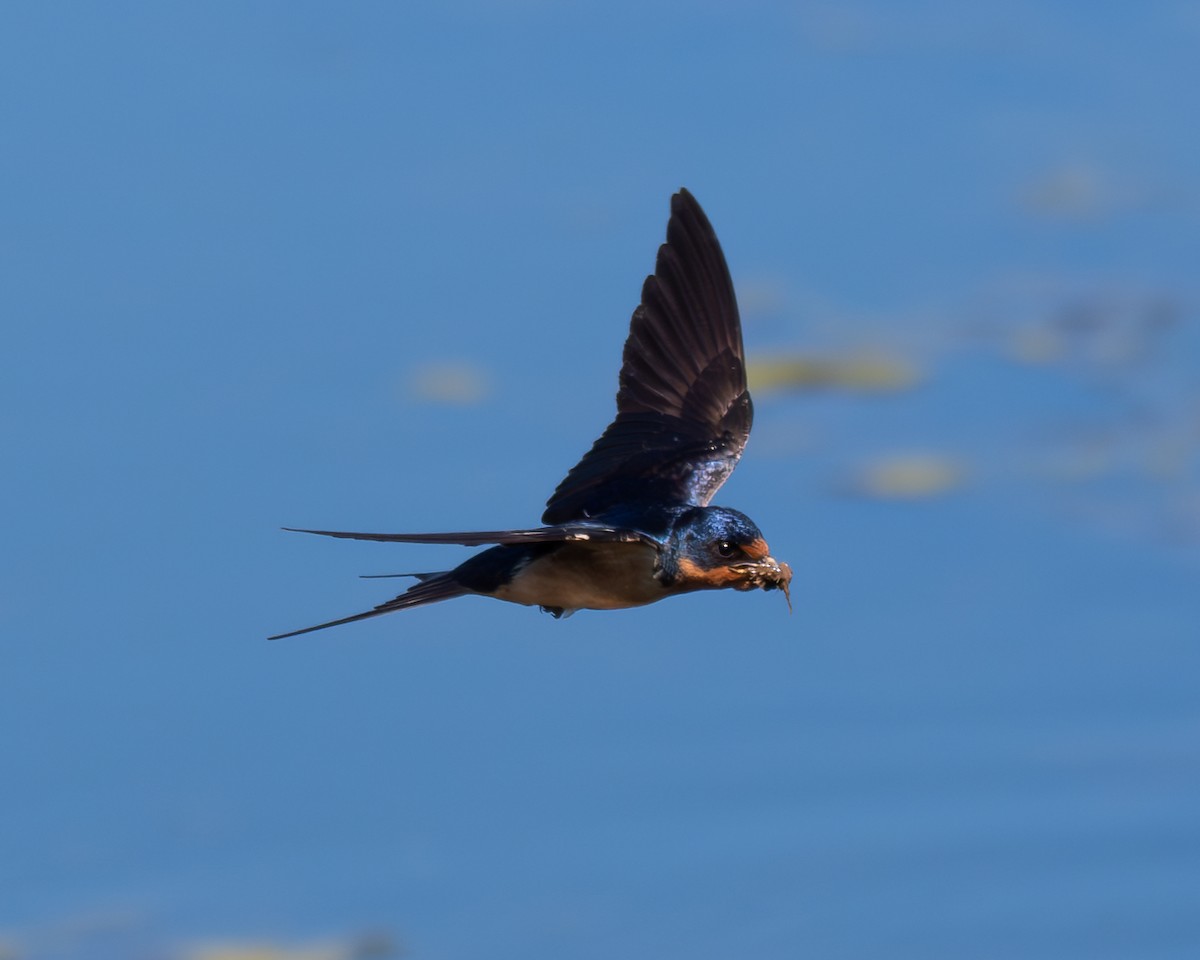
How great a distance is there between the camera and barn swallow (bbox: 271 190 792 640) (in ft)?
11.4

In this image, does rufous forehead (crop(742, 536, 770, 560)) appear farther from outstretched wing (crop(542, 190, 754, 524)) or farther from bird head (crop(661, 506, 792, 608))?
outstretched wing (crop(542, 190, 754, 524))

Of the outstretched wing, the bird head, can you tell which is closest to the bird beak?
the bird head

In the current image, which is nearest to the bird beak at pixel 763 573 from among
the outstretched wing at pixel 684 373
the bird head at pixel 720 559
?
the bird head at pixel 720 559

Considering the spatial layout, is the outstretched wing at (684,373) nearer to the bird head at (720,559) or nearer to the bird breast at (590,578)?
the bird breast at (590,578)

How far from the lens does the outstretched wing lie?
4.12 m

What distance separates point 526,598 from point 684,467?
0.55 meters

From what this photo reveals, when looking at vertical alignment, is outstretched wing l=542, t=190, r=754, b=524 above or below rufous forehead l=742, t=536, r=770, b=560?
above

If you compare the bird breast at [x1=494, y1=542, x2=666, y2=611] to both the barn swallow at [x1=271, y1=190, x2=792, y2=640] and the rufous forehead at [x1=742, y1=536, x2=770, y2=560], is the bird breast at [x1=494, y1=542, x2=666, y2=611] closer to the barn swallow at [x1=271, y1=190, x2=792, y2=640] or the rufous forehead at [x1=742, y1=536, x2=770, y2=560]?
the barn swallow at [x1=271, y1=190, x2=792, y2=640]

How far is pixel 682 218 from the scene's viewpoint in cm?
420

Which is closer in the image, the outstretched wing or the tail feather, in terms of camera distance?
the tail feather

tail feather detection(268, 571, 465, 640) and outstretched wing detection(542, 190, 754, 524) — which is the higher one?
outstretched wing detection(542, 190, 754, 524)

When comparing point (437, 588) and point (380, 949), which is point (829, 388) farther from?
point (437, 588)

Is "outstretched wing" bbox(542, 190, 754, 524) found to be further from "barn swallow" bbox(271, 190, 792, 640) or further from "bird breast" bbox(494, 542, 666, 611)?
"bird breast" bbox(494, 542, 666, 611)

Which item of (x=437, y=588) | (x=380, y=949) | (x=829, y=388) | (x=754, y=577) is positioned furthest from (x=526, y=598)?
(x=829, y=388)
